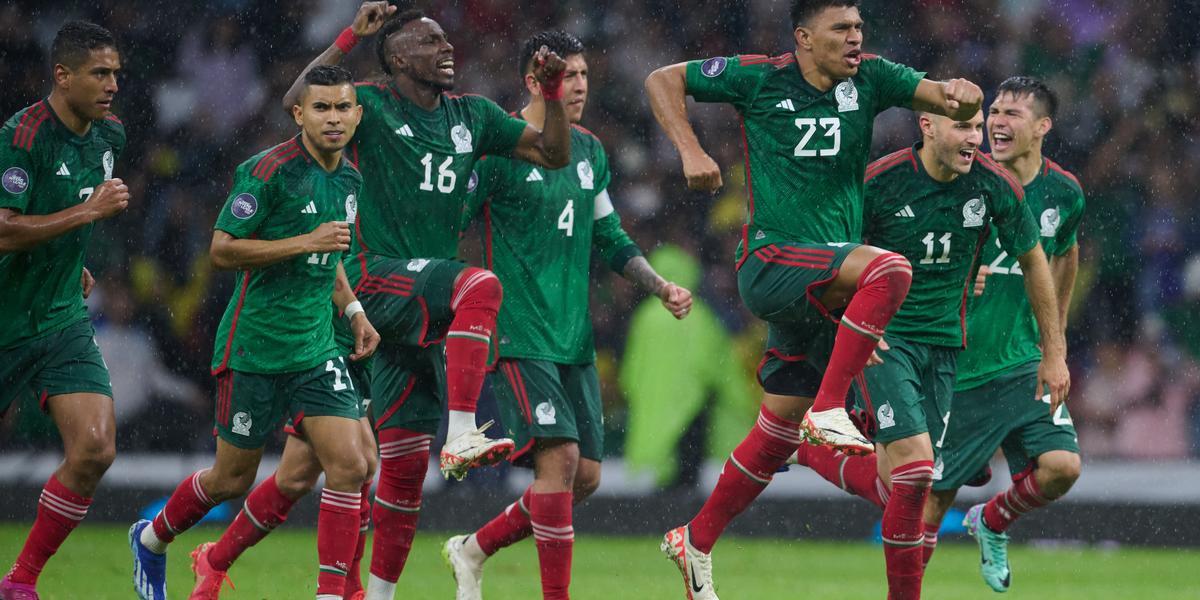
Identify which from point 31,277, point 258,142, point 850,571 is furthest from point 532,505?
point 258,142

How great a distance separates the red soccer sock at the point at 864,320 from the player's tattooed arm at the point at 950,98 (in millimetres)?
582

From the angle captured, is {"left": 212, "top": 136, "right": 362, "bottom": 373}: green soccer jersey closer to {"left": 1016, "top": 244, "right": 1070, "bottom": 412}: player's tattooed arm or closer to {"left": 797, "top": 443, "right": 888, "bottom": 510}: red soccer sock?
{"left": 797, "top": 443, "right": 888, "bottom": 510}: red soccer sock

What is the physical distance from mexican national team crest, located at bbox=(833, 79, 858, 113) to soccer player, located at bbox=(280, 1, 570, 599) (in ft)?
3.41

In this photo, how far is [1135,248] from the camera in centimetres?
1128

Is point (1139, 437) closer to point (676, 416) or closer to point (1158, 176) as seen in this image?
point (1158, 176)

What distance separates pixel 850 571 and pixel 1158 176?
4.16 m

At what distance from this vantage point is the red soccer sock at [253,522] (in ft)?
21.1

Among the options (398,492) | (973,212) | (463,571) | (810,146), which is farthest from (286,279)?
(973,212)

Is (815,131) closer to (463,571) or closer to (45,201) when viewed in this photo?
(463,571)

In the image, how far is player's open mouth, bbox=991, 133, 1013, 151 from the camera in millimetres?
7586

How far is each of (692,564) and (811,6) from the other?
2.26m

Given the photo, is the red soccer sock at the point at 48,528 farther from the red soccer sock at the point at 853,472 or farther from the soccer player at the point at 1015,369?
the soccer player at the point at 1015,369

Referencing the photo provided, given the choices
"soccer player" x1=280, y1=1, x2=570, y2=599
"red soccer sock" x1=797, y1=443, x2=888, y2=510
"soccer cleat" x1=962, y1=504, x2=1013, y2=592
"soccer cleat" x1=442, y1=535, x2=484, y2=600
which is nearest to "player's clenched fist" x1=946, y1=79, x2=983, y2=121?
"soccer player" x1=280, y1=1, x2=570, y2=599

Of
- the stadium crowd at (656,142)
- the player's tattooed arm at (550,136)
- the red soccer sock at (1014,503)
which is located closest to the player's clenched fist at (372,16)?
the player's tattooed arm at (550,136)
